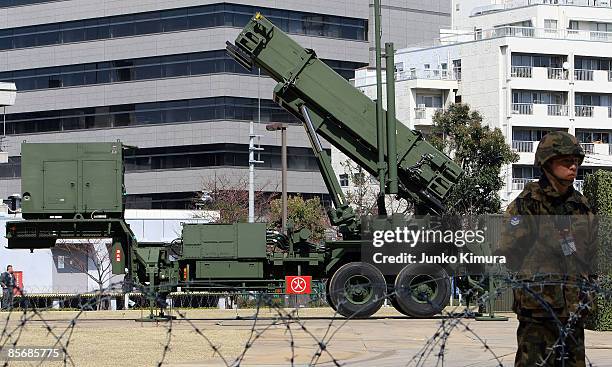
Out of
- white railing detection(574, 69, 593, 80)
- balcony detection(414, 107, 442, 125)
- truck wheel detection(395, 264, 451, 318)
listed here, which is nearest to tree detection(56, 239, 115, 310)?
balcony detection(414, 107, 442, 125)

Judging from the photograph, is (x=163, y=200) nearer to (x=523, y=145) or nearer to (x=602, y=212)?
(x=523, y=145)

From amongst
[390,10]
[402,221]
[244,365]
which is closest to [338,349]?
Answer: [244,365]

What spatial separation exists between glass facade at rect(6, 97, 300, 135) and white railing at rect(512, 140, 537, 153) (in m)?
16.2

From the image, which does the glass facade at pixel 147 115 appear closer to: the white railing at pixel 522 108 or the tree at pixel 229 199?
the tree at pixel 229 199

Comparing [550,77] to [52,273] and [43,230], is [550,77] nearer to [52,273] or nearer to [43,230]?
[52,273]

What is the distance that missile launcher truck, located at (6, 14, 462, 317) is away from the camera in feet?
97.0

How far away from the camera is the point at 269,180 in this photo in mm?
77312

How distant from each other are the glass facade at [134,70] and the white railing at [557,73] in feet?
57.8

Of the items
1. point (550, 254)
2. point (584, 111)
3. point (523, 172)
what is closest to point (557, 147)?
point (550, 254)

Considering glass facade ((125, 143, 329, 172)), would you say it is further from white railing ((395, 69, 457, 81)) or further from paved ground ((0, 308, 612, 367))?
paved ground ((0, 308, 612, 367))

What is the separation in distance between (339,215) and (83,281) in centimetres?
2459

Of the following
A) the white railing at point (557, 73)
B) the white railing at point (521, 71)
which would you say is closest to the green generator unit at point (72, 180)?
the white railing at point (521, 71)

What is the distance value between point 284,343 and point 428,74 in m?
50.8

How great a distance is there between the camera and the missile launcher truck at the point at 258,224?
2958cm
